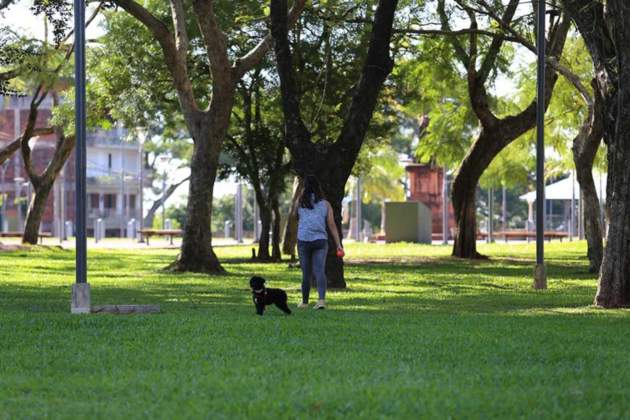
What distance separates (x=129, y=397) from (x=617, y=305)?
10345mm

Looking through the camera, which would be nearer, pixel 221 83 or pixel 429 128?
pixel 221 83

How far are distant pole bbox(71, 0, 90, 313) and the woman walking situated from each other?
2.86 meters

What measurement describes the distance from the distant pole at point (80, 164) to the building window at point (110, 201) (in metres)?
78.2

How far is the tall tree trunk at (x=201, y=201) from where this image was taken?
28109 millimetres

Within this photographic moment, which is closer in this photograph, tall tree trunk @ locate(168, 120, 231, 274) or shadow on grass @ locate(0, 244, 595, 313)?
shadow on grass @ locate(0, 244, 595, 313)

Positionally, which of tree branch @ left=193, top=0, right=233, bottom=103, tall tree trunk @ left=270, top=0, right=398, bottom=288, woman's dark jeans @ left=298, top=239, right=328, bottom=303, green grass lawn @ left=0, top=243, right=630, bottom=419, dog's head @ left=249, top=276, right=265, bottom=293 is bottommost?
green grass lawn @ left=0, top=243, right=630, bottom=419

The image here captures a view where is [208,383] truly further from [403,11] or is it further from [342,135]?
[403,11]

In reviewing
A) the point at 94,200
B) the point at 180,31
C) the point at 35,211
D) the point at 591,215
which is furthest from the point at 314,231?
the point at 94,200

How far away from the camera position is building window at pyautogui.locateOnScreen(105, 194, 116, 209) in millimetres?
93000

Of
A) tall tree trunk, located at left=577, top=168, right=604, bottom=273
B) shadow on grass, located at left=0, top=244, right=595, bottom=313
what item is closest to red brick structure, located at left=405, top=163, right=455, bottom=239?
shadow on grass, located at left=0, top=244, right=595, bottom=313

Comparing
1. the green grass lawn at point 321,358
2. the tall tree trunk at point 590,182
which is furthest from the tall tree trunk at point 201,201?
the tall tree trunk at point 590,182

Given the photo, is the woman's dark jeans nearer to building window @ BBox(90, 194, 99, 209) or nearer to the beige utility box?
the beige utility box

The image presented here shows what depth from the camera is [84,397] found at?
8.51 metres

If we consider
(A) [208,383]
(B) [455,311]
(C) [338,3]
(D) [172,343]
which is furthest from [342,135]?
(A) [208,383]
